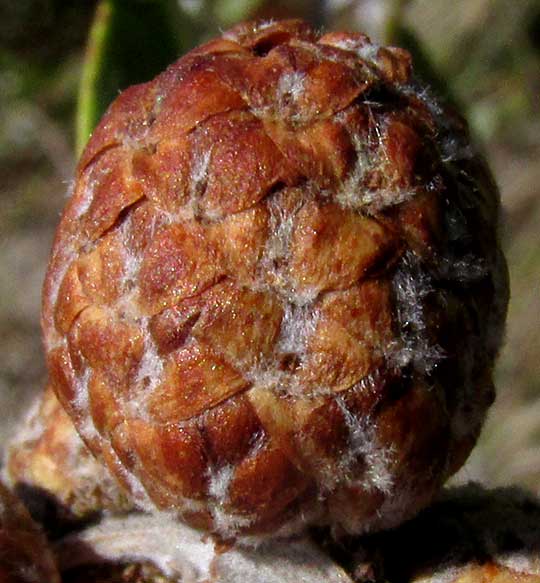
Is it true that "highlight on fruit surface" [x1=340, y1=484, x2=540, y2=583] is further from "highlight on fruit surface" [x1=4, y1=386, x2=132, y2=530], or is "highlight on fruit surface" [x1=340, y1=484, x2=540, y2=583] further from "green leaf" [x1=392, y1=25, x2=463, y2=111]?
"green leaf" [x1=392, y1=25, x2=463, y2=111]

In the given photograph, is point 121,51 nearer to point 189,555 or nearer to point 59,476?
point 59,476

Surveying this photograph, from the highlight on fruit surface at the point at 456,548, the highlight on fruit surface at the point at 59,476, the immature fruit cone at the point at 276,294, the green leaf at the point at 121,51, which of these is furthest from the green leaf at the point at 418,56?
the highlight on fruit surface at the point at 59,476

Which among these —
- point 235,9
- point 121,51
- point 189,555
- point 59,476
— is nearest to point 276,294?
point 189,555

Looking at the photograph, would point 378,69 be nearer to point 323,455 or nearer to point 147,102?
point 147,102

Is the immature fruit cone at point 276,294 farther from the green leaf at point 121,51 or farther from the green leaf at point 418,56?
the green leaf at point 418,56

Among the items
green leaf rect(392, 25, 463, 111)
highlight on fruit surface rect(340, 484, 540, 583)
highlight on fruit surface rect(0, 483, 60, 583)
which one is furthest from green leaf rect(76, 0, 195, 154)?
highlight on fruit surface rect(340, 484, 540, 583)
